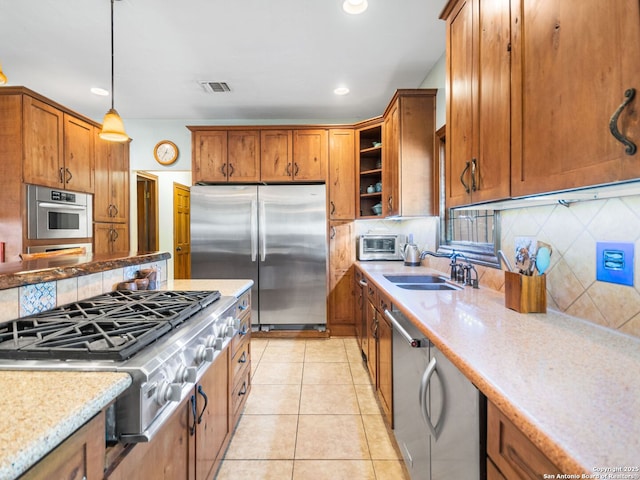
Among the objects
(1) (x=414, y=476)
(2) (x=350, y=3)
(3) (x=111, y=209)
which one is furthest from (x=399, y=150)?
(3) (x=111, y=209)

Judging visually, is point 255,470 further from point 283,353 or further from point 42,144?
point 42,144

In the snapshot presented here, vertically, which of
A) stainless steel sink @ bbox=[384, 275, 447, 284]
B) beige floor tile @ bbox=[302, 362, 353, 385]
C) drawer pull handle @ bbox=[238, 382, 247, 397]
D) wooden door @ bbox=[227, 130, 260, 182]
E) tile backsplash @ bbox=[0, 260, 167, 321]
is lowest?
beige floor tile @ bbox=[302, 362, 353, 385]

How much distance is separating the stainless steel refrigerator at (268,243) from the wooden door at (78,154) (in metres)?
1.17

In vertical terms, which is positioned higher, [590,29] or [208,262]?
[590,29]

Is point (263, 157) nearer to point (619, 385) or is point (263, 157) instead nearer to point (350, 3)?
point (350, 3)

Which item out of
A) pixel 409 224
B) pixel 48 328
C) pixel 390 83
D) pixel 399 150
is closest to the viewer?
pixel 48 328

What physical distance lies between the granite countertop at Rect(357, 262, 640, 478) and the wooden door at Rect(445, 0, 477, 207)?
0.61m

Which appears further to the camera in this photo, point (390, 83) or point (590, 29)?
point (390, 83)

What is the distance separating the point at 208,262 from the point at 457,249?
263 cm

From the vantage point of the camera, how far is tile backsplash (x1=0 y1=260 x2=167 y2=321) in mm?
1035

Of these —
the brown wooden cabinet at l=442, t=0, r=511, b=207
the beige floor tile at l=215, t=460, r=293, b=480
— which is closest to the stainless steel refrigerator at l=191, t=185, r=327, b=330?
the beige floor tile at l=215, t=460, r=293, b=480

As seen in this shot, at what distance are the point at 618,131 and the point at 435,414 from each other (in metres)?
0.98

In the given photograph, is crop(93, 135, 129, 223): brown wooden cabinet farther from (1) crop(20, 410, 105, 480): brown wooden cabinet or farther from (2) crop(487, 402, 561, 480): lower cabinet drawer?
(2) crop(487, 402, 561, 480): lower cabinet drawer

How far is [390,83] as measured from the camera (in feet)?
10.4
